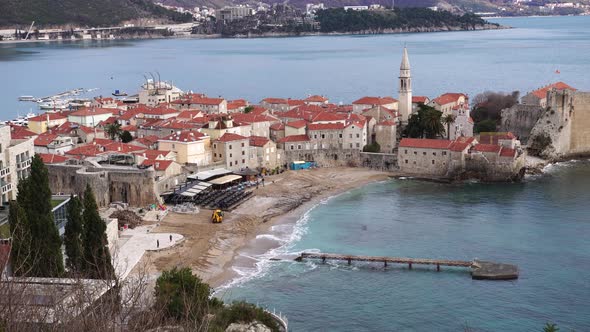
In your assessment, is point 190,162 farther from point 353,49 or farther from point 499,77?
point 353,49

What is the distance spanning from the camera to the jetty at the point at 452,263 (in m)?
25.9

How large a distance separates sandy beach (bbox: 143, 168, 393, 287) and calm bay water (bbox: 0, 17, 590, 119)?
1464 inches

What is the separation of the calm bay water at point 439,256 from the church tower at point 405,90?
1120cm

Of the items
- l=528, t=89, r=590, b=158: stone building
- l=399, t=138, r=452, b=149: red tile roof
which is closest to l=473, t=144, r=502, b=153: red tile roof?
l=399, t=138, r=452, b=149: red tile roof

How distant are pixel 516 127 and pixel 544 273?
2608cm

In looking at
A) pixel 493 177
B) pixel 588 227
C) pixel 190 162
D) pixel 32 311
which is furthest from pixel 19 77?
pixel 32 311

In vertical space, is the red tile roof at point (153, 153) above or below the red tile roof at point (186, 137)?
below

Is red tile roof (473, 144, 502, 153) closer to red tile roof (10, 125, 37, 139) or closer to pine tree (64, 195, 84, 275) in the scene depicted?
red tile roof (10, 125, 37, 139)

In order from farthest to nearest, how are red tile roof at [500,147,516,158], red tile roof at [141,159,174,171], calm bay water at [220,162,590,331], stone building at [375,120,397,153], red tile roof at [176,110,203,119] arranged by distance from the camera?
red tile roof at [176,110,203,119] < stone building at [375,120,397,153] < red tile roof at [500,147,516,158] < red tile roof at [141,159,174,171] < calm bay water at [220,162,590,331]

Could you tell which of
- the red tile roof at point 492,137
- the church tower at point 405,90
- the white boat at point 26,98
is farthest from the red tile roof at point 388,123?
the white boat at point 26,98

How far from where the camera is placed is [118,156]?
38219 millimetres

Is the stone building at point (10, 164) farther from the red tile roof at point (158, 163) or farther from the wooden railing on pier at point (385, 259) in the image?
the wooden railing on pier at point (385, 259)

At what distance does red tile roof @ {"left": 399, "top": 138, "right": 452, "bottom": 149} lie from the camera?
4300 centimetres

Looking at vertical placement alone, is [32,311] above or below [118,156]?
above
